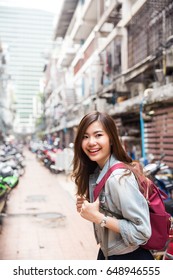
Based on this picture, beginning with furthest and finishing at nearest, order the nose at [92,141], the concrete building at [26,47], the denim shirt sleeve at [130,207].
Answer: the concrete building at [26,47] < the nose at [92,141] < the denim shirt sleeve at [130,207]

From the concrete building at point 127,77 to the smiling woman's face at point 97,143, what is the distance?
1615 mm

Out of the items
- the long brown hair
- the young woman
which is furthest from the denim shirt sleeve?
the long brown hair

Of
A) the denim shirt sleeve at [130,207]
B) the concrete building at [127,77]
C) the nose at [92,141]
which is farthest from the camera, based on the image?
the concrete building at [127,77]

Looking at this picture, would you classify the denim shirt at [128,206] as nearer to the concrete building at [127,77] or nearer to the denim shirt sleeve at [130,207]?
the denim shirt sleeve at [130,207]

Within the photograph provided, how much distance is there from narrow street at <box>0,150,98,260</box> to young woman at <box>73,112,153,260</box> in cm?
94

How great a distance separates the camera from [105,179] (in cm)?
91

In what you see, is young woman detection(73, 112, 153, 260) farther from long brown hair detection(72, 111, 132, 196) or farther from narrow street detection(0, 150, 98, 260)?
narrow street detection(0, 150, 98, 260)

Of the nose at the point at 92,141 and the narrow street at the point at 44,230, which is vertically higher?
the nose at the point at 92,141

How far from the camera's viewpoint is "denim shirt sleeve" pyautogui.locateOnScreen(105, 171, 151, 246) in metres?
0.87

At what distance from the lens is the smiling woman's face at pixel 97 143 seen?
3.18ft

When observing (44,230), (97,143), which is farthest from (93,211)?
(44,230)

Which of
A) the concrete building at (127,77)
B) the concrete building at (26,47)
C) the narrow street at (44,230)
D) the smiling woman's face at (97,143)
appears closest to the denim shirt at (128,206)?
the smiling woman's face at (97,143)

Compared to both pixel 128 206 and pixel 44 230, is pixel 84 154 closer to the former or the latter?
pixel 128 206
